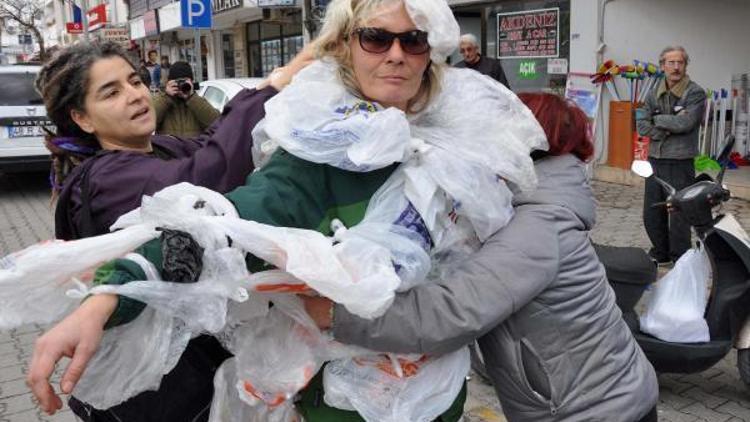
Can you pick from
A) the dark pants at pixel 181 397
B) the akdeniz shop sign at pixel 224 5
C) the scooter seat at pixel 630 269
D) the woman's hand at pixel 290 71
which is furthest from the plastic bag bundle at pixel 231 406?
the akdeniz shop sign at pixel 224 5

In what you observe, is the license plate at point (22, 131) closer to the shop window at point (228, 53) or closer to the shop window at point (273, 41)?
the shop window at point (273, 41)

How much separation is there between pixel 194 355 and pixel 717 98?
879 centimetres

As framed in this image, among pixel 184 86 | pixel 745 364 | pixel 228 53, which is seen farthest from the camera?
pixel 228 53

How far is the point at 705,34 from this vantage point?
29.7ft

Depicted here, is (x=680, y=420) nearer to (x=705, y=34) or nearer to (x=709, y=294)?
(x=709, y=294)

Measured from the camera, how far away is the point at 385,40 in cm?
158

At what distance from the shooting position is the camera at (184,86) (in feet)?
18.6

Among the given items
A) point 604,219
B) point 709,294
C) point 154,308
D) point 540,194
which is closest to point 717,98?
point 604,219

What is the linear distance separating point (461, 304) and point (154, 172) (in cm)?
81

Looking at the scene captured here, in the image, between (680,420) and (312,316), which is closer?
(312,316)

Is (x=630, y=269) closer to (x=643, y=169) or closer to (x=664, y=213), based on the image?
(x=643, y=169)

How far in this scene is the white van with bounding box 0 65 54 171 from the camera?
31.0 ft

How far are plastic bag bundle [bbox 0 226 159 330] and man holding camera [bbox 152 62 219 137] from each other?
4454 mm

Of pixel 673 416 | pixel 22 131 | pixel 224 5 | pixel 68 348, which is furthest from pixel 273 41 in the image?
pixel 68 348
